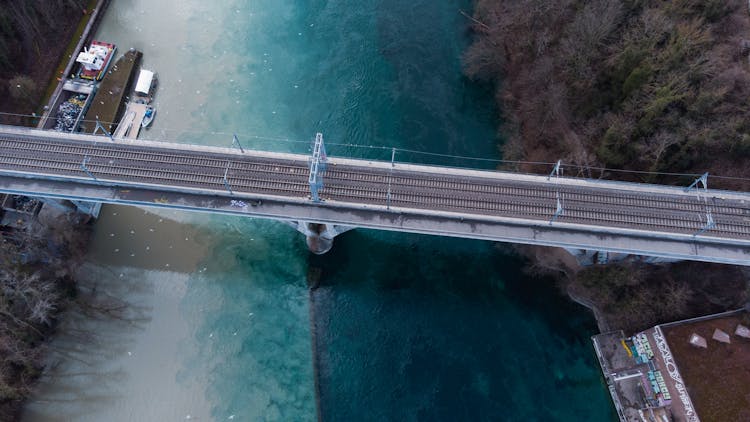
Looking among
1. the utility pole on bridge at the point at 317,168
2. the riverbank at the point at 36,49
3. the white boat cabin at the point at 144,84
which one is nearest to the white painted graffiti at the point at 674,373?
the utility pole on bridge at the point at 317,168

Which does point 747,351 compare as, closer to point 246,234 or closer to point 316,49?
point 246,234

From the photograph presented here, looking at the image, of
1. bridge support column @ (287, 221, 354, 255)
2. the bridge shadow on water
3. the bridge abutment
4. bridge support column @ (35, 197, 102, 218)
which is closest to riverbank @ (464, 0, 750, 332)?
the bridge abutment

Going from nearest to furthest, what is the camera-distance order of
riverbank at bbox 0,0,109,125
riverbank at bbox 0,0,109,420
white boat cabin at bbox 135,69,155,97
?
1. riverbank at bbox 0,0,109,420
2. riverbank at bbox 0,0,109,125
3. white boat cabin at bbox 135,69,155,97

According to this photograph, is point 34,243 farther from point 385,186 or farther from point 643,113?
point 643,113

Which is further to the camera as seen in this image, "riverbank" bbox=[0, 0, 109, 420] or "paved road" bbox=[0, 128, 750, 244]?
"riverbank" bbox=[0, 0, 109, 420]

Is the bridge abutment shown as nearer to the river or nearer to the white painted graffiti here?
the river

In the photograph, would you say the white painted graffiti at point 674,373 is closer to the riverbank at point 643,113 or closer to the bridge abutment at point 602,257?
the riverbank at point 643,113
